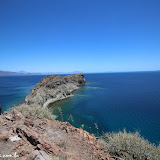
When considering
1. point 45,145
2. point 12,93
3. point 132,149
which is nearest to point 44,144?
point 45,145

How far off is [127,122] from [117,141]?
1578 centimetres

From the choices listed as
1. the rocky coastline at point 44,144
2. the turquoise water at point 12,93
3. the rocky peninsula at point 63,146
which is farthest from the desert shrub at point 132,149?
the turquoise water at point 12,93

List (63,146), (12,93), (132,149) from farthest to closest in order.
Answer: (12,93) → (63,146) → (132,149)

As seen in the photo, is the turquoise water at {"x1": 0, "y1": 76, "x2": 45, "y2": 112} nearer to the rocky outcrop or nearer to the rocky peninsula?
the rocky outcrop

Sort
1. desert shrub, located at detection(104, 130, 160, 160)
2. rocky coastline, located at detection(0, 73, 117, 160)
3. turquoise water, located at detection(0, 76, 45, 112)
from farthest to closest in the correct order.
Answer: turquoise water, located at detection(0, 76, 45, 112), desert shrub, located at detection(104, 130, 160, 160), rocky coastline, located at detection(0, 73, 117, 160)

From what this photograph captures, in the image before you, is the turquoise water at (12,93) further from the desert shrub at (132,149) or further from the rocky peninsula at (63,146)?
the desert shrub at (132,149)

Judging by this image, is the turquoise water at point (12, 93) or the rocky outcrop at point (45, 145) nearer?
the rocky outcrop at point (45, 145)

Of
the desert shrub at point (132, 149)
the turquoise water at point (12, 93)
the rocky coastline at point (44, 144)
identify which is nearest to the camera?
the rocky coastline at point (44, 144)

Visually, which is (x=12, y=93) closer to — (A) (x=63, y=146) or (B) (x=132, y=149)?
(A) (x=63, y=146)

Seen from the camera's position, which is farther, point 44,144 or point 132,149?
point 132,149

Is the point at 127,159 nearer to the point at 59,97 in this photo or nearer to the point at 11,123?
the point at 11,123

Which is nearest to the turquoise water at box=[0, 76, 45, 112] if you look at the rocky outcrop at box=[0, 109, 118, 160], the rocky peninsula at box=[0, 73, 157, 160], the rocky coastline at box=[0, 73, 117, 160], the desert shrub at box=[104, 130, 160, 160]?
the rocky coastline at box=[0, 73, 117, 160]

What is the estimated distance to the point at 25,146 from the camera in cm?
566

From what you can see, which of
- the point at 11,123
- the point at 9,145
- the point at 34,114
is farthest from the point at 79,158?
the point at 34,114
